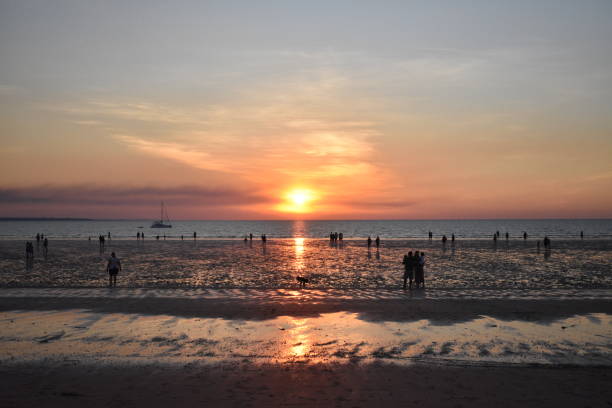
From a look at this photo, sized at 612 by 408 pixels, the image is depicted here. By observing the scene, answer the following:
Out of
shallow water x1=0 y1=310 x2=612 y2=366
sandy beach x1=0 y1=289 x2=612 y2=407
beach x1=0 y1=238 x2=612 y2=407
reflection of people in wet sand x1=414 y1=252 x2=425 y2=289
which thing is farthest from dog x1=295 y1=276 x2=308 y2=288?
shallow water x1=0 y1=310 x2=612 y2=366

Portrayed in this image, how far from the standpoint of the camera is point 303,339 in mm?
12188

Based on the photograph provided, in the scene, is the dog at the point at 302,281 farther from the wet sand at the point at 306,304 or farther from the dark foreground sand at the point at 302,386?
the dark foreground sand at the point at 302,386

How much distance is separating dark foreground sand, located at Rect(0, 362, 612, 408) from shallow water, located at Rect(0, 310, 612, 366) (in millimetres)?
684

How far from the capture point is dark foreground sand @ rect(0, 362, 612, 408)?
8070 mm

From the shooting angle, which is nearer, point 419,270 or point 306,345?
point 306,345

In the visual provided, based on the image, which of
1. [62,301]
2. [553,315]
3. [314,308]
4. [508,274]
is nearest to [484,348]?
[553,315]

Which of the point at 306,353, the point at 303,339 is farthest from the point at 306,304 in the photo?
the point at 306,353

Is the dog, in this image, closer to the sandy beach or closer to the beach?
the beach

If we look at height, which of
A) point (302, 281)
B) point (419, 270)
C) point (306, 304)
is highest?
point (419, 270)

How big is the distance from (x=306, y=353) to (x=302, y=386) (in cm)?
217

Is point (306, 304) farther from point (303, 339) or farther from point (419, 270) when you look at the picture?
point (419, 270)

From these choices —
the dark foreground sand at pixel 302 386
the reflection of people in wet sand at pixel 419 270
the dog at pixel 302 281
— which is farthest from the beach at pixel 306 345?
the reflection of people in wet sand at pixel 419 270

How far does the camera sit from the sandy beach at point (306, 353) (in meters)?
8.39

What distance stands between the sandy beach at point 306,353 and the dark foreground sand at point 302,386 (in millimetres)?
39
